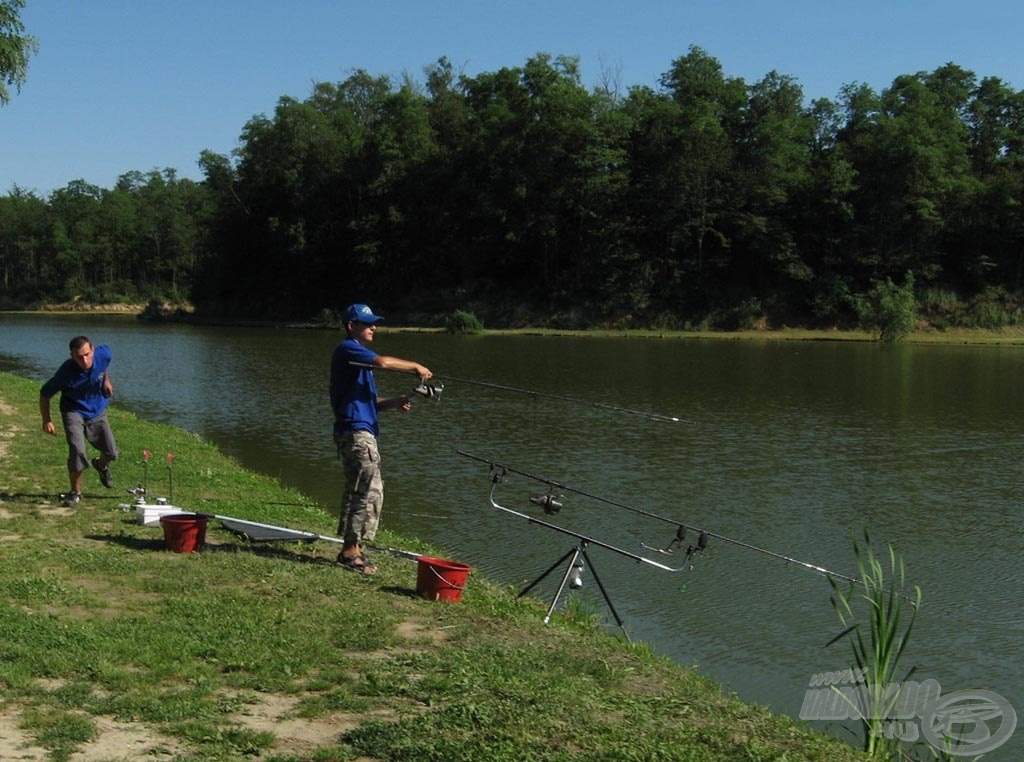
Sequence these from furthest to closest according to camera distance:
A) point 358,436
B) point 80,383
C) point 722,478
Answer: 1. point 722,478
2. point 80,383
3. point 358,436

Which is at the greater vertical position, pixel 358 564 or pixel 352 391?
pixel 352 391

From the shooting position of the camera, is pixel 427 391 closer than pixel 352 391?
No

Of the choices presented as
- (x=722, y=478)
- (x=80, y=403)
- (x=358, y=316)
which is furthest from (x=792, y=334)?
(x=358, y=316)

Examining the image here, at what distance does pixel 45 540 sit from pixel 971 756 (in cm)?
713

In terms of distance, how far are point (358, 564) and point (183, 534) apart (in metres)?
1.51

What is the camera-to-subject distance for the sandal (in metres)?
7.83

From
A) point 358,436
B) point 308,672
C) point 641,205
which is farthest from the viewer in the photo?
point 641,205

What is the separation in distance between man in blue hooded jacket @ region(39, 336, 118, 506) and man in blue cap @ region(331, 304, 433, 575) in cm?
354

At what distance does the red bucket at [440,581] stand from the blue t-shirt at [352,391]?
1.15m

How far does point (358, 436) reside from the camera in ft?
25.1

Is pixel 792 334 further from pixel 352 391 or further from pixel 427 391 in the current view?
pixel 352 391

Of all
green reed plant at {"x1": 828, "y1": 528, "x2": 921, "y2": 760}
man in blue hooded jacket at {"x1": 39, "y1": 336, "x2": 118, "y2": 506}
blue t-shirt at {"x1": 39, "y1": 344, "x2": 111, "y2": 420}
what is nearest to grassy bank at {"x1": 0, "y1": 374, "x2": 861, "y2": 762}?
green reed plant at {"x1": 828, "y1": 528, "x2": 921, "y2": 760}

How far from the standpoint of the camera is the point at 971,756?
254 inches

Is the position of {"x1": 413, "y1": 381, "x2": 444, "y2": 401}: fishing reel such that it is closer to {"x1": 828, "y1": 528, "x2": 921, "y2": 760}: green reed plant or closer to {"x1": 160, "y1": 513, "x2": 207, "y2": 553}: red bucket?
{"x1": 160, "y1": 513, "x2": 207, "y2": 553}: red bucket
